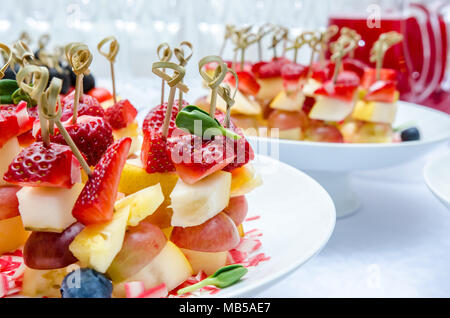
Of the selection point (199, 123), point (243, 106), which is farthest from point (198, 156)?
point (243, 106)

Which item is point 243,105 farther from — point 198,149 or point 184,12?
point 184,12

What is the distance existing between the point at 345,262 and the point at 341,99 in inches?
20.5

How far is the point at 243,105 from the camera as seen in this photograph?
4.23 ft

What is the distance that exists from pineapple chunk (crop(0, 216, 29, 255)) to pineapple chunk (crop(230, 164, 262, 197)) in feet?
1.12

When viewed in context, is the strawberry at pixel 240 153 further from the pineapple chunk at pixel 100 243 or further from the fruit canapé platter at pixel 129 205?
the pineapple chunk at pixel 100 243

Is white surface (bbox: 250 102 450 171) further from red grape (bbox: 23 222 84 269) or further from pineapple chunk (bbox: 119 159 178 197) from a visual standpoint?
red grape (bbox: 23 222 84 269)

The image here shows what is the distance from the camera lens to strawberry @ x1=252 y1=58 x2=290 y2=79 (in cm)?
137

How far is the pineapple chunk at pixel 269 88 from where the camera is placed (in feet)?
4.53

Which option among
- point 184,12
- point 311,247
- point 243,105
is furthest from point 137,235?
point 184,12

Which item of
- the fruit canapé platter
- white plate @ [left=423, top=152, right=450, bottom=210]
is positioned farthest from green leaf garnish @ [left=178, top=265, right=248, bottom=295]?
white plate @ [left=423, top=152, right=450, bottom=210]

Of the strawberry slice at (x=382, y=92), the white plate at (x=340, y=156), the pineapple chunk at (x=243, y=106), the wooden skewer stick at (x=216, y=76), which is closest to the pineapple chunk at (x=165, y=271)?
the wooden skewer stick at (x=216, y=76)

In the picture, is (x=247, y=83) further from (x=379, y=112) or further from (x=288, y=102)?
(x=379, y=112)

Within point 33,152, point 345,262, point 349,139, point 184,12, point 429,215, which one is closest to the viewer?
point 33,152

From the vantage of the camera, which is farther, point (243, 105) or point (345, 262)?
point (243, 105)
